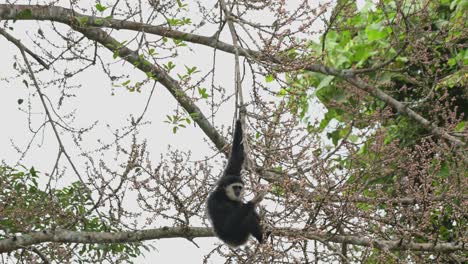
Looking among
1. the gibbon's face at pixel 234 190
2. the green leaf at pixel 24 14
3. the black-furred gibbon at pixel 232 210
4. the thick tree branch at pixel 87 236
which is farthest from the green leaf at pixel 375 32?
the green leaf at pixel 24 14

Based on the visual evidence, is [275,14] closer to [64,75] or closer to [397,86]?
[64,75]

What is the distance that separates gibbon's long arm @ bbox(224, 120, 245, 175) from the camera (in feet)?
16.6

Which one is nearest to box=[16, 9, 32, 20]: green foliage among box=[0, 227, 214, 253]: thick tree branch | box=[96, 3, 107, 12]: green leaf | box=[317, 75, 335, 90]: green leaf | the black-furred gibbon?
box=[96, 3, 107, 12]: green leaf

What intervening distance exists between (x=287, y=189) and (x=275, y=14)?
1513 mm

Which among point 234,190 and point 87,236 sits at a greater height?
point 234,190

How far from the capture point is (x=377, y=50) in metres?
7.08

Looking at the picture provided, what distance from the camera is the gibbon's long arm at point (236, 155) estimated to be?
505 cm

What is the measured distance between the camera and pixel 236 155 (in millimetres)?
5578

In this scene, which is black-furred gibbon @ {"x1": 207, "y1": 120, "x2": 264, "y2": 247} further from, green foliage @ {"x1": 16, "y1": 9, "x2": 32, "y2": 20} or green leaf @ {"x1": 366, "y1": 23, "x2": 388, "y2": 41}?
green foliage @ {"x1": 16, "y1": 9, "x2": 32, "y2": 20}

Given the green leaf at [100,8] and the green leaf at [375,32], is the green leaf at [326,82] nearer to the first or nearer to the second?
the green leaf at [375,32]

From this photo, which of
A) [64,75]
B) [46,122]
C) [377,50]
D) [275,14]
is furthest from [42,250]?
[377,50]

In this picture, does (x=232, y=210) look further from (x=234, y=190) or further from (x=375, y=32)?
(x=375, y=32)

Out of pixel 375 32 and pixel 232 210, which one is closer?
pixel 232 210

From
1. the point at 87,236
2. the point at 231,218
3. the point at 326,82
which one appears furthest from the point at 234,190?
the point at 326,82
